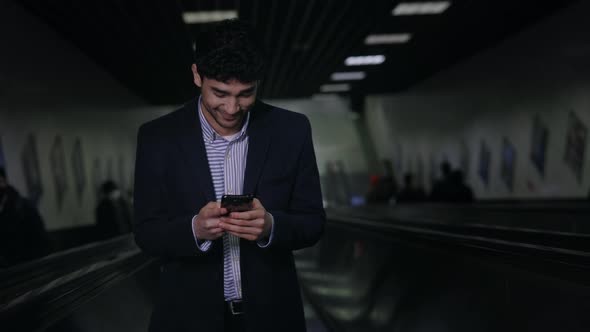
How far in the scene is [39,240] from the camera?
6.75 meters

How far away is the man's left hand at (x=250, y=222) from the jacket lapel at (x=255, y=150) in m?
0.15

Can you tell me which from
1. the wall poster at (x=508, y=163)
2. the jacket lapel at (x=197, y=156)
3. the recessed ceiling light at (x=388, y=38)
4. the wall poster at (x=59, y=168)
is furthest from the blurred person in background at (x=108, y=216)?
the jacket lapel at (x=197, y=156)

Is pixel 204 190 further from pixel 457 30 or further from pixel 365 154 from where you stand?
pixel 365 154

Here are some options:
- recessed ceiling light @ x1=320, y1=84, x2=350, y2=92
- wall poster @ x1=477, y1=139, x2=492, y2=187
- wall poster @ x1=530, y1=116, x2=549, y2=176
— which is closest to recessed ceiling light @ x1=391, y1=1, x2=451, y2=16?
wall poster @ x1=530, y1=116, x2=549, y2=176

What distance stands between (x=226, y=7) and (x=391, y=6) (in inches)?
147

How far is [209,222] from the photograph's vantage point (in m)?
1.79

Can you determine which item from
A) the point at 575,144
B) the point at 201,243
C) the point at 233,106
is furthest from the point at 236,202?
the point at 575,144

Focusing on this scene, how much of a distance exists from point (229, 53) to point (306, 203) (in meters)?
0.61

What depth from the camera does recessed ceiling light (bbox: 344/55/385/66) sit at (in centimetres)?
1835

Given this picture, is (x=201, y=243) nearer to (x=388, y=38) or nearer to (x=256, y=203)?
(x=256, y=203)

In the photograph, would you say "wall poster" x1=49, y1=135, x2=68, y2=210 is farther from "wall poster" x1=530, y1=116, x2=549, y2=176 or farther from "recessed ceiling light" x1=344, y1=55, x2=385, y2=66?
"wall poster" x1=530, y1=116, x2=549, y2=176

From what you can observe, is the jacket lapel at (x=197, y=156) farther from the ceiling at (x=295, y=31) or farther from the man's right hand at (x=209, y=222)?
the ceiling at (x=295, y=31)

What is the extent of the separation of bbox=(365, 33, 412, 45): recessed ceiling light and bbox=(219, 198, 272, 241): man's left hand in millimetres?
14437

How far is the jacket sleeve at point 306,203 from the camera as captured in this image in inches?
77.7
